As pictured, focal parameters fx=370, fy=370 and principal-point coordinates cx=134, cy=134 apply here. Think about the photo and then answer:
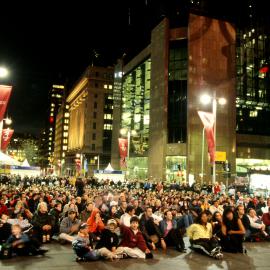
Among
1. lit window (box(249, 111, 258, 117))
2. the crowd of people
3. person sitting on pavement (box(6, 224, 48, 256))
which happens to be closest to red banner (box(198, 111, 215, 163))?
the crowd of people

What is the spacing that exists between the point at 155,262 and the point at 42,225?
4974 millimetres

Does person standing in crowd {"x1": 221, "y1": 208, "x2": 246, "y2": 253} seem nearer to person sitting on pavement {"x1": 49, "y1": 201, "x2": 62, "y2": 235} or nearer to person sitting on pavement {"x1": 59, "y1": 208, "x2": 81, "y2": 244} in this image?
person sitting on pavement {"x1": 59, "y1": 208, "x2": 81, "y2": 244}

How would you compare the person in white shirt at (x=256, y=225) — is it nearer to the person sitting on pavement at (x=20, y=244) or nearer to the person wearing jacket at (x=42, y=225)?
the person wearing jacket at (x=42, y=225)

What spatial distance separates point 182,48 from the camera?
201 feet

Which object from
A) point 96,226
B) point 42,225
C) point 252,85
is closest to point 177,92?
point 252,85

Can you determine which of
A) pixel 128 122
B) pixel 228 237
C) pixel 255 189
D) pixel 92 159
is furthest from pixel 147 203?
pixel 92 159

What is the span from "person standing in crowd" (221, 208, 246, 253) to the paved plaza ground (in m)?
0.38

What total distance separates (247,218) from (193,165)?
40886mm

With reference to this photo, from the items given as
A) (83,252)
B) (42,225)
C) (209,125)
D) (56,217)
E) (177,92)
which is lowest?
(83,252)

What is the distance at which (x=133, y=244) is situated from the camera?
11500 mm

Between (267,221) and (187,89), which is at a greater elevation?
(187,89)

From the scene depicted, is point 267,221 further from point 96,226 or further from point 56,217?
point 56,217

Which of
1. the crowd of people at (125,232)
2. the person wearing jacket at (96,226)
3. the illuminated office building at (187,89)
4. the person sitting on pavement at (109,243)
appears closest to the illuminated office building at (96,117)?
the illuminated office building at (187,89)

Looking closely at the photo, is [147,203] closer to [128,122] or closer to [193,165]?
[193,165]
